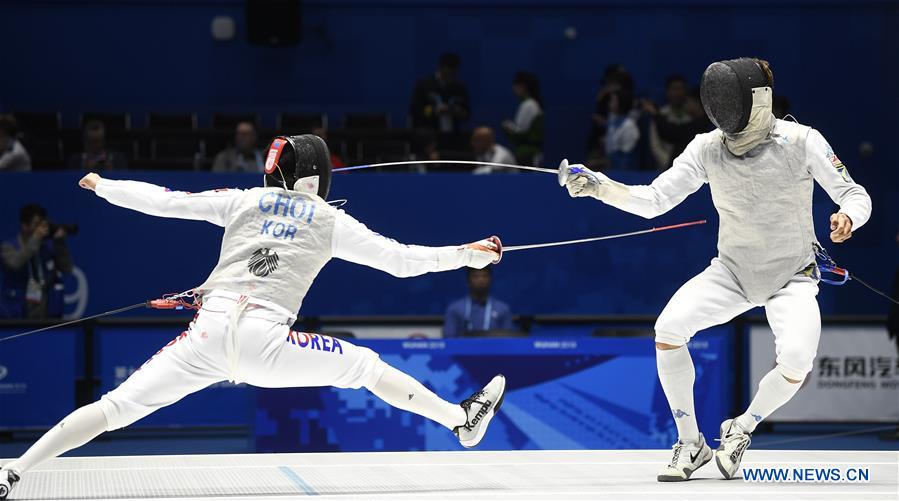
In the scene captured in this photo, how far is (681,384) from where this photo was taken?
456 cm

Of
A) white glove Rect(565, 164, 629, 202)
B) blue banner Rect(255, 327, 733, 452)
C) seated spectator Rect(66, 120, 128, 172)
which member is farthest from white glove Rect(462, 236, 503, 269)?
seated spectator Rect(66, 120, 128, 172)

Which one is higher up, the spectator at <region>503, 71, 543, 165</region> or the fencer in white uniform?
the spectator at <region>503, 71, 543, 165</region>

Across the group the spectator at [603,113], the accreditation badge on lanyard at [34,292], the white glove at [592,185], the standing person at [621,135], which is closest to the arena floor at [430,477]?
the white glove at [592,185]

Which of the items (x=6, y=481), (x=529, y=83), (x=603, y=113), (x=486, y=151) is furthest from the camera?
(x=529, y=83)

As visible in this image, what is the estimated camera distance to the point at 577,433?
6812 millimetres

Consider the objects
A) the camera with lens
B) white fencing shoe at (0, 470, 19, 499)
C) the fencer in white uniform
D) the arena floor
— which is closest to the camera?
white fencing shoe at (0, 470, 19, 499)

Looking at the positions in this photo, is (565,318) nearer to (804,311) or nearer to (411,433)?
(411,433)

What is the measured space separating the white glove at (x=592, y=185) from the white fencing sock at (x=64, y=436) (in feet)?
6.21

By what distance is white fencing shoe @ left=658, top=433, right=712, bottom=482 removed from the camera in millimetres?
4418

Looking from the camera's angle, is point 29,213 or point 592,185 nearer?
point 592,185

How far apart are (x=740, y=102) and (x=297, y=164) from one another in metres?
1.63

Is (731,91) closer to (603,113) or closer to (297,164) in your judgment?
(297,164)

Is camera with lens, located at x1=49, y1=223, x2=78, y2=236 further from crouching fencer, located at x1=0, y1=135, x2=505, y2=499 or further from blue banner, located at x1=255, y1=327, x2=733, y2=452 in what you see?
crouching fencer, located at x1=0, y1=135, x2=505, y2=499

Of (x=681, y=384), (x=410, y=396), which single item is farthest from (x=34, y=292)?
(x=681, y=384)
